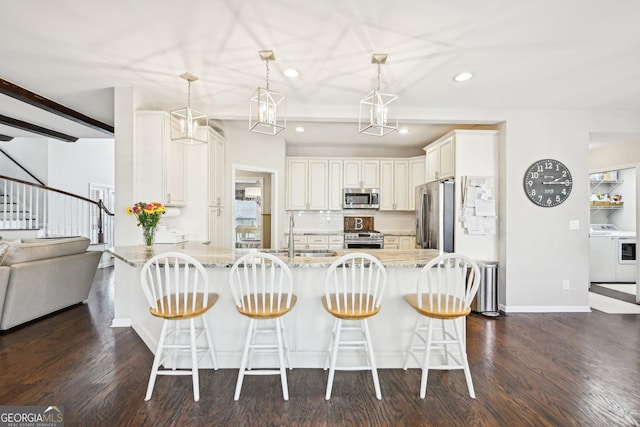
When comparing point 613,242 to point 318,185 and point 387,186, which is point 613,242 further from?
point 318,185

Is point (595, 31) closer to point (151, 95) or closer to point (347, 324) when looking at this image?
point (347, 324)

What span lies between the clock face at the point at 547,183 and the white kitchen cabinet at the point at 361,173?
2606mm

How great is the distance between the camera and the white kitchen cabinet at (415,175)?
19.2 ft

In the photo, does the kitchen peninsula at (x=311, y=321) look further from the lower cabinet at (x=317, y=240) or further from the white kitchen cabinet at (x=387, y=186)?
the white kitchen cabinet at (x=387, y=186)

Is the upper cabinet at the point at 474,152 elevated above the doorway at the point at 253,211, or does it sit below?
above

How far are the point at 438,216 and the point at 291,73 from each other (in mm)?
2677

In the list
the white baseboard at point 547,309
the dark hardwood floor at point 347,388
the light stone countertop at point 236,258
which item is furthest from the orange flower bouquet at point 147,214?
the white baseboard at point 547,309

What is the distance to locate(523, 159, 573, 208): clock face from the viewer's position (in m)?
3.87

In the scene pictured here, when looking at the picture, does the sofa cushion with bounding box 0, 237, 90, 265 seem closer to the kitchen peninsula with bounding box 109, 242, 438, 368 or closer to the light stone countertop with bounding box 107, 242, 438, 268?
the light stone countertop with bounding box 107, 242, 438, 268

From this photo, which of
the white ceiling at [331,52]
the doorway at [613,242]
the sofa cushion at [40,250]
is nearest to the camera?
the white ceiling at [331,52]

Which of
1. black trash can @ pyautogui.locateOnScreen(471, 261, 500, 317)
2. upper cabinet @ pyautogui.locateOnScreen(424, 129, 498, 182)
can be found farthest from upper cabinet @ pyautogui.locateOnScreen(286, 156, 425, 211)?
black trash can @ pyautogui.locateOnScreen(471, 261, 500, 317)

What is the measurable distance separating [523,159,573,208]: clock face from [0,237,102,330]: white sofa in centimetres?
569

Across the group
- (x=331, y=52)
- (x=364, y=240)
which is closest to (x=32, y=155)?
(x=364, y=240)

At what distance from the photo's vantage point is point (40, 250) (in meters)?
3.40
